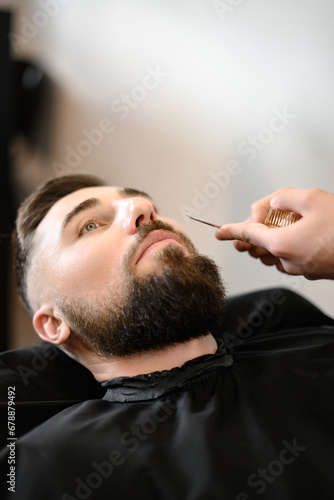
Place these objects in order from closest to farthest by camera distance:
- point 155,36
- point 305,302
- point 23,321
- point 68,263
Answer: point 68,263
point 305,302
point 155,36
point 23,321

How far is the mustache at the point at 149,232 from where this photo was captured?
4.00 feet

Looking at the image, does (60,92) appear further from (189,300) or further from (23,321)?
(189,300)

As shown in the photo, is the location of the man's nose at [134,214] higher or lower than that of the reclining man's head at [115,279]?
higher

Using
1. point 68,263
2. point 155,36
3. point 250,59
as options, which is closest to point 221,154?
point 250,59

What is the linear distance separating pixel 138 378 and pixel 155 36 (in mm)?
1668

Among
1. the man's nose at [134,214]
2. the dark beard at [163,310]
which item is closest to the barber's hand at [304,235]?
the dark beard at [163,310]

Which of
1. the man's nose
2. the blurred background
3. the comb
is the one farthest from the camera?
the blurred background

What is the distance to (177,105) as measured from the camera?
7.45 feet

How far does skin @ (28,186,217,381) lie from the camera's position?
1.24 metres

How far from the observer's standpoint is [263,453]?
3.50 feet

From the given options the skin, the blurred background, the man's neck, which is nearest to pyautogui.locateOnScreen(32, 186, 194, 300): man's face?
the skin

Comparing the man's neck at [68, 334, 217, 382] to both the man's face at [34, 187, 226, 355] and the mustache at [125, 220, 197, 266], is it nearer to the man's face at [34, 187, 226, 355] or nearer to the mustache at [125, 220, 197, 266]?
the man's face at [34, 187, 226, 355]

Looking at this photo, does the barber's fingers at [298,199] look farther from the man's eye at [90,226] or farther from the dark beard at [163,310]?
the man's eye at [90,226]

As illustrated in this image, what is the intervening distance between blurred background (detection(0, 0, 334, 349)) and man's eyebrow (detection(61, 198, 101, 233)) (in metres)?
0.61
